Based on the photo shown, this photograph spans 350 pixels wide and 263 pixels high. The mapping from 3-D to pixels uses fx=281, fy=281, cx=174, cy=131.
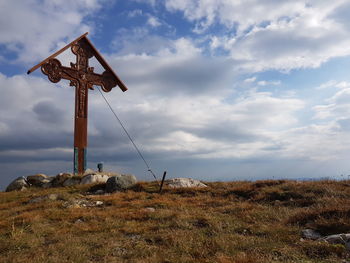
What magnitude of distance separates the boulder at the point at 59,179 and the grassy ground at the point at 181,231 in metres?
6.00

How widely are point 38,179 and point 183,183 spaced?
→ 11.2m

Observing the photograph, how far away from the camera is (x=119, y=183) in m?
18.2

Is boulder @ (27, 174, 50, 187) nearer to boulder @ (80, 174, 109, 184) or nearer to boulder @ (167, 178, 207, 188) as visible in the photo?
boulder @ (80, 174, 109, 184)

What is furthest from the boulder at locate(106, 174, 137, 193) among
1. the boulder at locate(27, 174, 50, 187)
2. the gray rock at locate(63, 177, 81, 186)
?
the boulder at locate(27, 174, 50, 187)

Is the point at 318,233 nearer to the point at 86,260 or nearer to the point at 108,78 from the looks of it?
the point at 86,260

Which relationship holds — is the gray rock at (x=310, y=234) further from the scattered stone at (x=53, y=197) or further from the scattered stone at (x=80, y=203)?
the scattered stone at (x=53, y=197)

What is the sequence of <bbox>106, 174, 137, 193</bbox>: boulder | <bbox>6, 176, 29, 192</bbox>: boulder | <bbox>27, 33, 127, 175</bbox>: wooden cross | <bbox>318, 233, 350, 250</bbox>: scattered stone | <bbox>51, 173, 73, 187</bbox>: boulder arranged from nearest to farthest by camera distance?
<bbox>318, 233, 350, 250</bbox>: scattered stone < <bbox>106, 174, 137, 193</bbox>: boulder < <bbox>51, 173, 73, 187</bbox>: boulder < <bbox>6, 176, 29, 192</bbox>: boulder < <bbox>27, 33, 127, 175</bbox>: wooden cross

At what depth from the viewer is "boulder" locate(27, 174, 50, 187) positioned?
69.3 ft

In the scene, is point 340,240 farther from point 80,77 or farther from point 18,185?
point 18,185

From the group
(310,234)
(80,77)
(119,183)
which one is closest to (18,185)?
(119,183)

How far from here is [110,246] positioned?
721cm

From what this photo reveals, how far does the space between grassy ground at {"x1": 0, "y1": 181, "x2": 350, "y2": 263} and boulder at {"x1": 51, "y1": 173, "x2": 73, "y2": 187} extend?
6.00 meters

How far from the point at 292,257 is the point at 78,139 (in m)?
18.3

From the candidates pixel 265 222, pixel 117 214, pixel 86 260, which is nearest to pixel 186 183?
pixel 117 214
